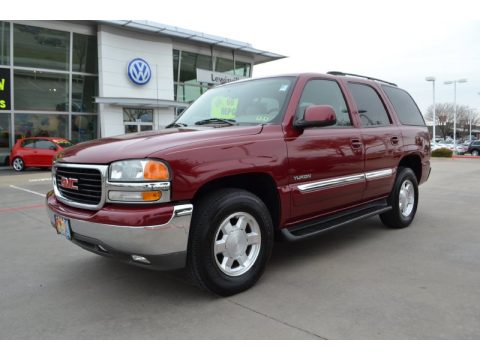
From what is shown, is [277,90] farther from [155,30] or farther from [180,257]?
[155,30]

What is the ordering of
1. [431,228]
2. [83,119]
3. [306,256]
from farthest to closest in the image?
[83,119] < [431,228] < [306,256]

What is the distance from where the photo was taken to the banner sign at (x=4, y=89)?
1894 centimetres

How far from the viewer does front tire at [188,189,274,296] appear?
3113mm

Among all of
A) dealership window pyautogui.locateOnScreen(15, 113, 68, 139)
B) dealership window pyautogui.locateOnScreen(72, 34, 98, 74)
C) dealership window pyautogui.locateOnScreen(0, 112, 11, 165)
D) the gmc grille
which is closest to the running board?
the gmc grille

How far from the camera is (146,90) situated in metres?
22.9

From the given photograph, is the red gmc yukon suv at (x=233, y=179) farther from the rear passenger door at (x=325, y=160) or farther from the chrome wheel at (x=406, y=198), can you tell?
the chrome wheel at (x=406, y=198)

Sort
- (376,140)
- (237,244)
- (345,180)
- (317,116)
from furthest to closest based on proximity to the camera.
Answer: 1. (376,140)
2. (345,180)
3. (317,116)
4. (237,244)

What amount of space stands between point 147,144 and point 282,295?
5.15 ft

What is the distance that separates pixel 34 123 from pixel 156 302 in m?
19.5

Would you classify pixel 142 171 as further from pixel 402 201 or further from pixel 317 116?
pixel 402 201

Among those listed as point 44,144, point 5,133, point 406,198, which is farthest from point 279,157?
point 5,133

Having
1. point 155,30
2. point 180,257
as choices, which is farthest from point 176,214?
point 155,30

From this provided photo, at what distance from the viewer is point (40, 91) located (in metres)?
20.4

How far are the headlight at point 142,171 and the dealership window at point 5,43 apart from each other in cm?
1957
